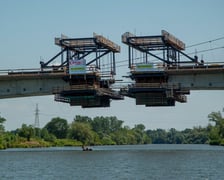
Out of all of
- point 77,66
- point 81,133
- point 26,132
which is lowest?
point 81,133

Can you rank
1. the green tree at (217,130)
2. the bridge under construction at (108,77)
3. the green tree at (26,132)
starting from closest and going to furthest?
the bridge under construction at (108,77) < the green tree at (217,130) < the green tree at (26,132)

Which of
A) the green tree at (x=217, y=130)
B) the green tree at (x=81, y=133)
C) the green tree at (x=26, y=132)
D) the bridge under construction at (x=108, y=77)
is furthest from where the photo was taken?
the green tree at (x=81, y=133)

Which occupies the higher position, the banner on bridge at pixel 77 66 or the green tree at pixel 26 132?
the banner on bridge at pixel 77 66

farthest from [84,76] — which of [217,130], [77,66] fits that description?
[217,130]

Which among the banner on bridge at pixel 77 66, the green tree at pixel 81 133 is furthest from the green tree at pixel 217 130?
the banner on bridge at pixel 77 66

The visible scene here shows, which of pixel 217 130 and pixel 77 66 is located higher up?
pixel 77 66

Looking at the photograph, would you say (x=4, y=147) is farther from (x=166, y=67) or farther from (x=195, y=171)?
(x=195, y=171)

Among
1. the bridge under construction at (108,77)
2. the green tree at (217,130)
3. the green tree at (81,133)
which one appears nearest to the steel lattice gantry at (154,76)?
the bridge under construction at (108,77)

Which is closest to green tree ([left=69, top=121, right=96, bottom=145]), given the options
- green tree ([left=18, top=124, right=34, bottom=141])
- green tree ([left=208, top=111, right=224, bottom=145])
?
green tree ([left=18, top=124, right=34, bottom=141])

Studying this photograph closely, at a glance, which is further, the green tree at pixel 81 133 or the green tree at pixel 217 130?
the green tree at pixel 81 133

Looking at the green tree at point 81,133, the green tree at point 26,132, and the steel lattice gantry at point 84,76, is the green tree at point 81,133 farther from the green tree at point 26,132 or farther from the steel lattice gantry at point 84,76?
the steel lattice gantry at point 84,76

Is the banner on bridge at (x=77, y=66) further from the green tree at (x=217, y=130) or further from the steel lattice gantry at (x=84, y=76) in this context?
the green tree at (x=217, y=130)

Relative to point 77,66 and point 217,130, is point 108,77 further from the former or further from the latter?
point 217,130

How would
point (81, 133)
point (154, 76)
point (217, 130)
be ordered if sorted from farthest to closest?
1. point (81, 133)
2. point (217, 130)
3. point (154, 76)
